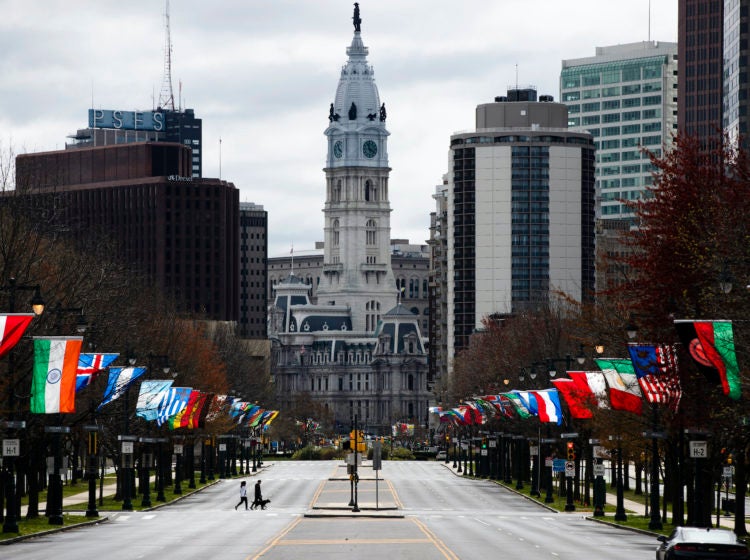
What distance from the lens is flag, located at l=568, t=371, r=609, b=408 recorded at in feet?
243

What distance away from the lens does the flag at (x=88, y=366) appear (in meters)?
63.0

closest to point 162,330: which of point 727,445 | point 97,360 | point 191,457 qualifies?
point 191,457

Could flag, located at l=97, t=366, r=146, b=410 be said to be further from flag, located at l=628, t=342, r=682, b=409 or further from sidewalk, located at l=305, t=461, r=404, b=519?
flag, located at l=628, t=342, r=682, b=409

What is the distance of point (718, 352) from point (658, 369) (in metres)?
11.4

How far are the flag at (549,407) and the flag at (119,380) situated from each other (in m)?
22.3

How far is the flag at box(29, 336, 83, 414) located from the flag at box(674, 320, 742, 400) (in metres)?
20.5

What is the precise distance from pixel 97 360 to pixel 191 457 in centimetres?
5741

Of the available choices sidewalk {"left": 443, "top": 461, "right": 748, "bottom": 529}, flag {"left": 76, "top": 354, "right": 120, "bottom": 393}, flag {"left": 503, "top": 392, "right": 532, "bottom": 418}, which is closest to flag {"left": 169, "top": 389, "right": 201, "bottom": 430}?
flag {"left": 503, "top": 392, "right": 532, "bottom": 418}

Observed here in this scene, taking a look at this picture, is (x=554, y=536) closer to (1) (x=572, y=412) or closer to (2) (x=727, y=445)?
(2) (x=727, y=445)

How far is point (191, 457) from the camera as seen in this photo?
121000 millimetres

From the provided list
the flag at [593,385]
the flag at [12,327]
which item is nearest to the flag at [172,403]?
the flag at [593,385]

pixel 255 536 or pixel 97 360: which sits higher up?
pixel 97 360

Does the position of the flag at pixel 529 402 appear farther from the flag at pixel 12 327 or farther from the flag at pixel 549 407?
the flag at pixel 12 327

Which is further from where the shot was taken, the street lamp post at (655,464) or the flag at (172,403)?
the flag at (172,403)
